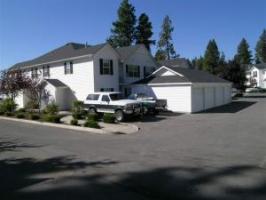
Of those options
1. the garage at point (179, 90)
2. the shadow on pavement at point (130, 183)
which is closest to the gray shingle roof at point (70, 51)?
the garage at point (179, 90)

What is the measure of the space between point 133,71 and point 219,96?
10.4 metres

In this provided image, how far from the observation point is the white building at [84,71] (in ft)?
90.5

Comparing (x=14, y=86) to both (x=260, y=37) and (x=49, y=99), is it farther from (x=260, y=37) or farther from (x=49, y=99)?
(x=260, y=37)

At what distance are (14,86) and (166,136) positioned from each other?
19069 millimetres

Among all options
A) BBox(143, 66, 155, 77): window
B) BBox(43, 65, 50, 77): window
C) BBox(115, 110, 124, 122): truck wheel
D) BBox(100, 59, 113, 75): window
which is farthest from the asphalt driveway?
BBox(143, 66, 155, 77): window

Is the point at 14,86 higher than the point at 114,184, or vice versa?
the point at 14,86

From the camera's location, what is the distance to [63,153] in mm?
10195

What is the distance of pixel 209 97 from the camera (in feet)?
99.9

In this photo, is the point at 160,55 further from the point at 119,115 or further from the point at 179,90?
the point at 119,115

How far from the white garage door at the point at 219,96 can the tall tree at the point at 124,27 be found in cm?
3040

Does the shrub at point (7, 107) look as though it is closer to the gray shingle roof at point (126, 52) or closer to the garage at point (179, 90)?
the garage at point (179, 90)

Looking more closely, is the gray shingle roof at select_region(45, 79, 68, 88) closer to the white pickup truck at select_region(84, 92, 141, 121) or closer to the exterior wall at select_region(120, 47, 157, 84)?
the exterior wall at select_region(120, 47, 157, 84)

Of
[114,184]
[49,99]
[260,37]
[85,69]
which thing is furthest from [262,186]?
[260,37]

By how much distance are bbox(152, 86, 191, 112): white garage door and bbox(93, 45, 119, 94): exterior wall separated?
4.71 m
